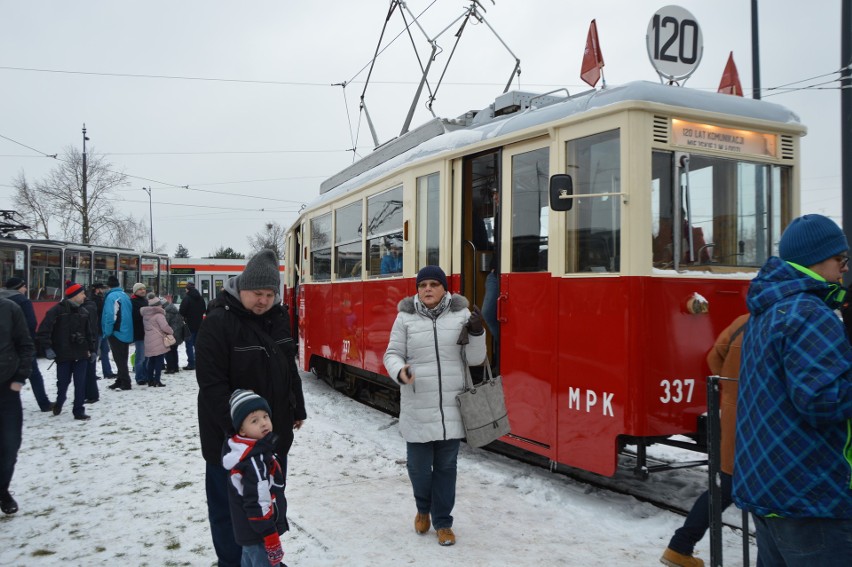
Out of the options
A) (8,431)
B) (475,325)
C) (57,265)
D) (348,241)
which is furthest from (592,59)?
(57,265)

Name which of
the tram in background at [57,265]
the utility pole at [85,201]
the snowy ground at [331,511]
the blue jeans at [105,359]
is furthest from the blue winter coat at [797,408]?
the utility pole at [85,201]

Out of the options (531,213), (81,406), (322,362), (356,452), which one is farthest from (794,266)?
(322,362)

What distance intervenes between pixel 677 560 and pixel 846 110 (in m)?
7.35

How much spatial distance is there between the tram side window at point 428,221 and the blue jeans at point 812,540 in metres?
4.40

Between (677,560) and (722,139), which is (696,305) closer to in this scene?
(722,139)

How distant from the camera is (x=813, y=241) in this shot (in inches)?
95.4

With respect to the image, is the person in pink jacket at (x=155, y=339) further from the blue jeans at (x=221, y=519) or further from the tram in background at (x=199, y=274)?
the tram in background at (x=199, y=274)

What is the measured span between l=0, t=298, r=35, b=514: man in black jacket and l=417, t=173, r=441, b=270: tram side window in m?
3.59

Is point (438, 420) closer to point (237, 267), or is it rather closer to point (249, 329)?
point (249, 329)

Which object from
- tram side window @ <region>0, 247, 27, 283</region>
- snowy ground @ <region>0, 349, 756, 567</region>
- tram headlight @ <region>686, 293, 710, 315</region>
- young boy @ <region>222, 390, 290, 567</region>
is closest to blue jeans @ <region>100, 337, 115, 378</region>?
tram side window @ <region>0, 247, 27, 283</region>

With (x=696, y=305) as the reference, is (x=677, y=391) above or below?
below

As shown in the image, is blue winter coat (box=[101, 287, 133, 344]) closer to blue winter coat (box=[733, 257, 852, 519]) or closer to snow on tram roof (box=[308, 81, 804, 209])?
snow on tram roof (box=[308, 81, 804, 209])

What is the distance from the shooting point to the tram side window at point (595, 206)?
15.5 feet

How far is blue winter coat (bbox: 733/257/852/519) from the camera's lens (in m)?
2.14
